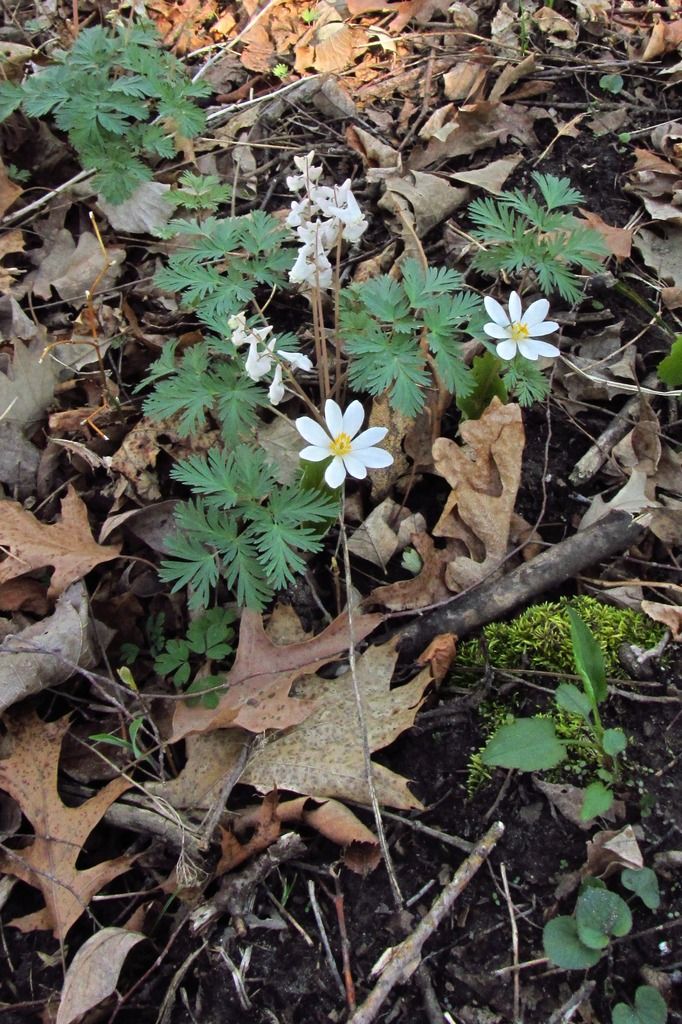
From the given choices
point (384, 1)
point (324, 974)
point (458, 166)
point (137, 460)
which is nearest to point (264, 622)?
point (137, 460)

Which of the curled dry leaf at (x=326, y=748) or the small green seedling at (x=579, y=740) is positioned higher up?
the small green seedling at (x=579, y=740)

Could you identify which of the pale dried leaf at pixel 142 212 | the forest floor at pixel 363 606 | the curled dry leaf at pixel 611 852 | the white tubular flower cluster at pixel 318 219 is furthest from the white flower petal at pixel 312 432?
the pale dried leaf at pixel 142 212

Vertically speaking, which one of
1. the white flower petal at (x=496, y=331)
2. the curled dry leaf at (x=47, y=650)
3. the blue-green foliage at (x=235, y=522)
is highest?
the white flower petal at (x=496, y=331)

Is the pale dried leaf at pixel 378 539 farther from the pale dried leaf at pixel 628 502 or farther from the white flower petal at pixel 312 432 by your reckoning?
the pale dried leaf at pixel 628 502

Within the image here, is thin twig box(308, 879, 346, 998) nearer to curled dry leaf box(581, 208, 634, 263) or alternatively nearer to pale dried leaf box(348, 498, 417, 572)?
pale dried leaf box(348, 498, 417, 572)

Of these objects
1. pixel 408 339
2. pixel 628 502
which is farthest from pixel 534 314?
pixel 628 502

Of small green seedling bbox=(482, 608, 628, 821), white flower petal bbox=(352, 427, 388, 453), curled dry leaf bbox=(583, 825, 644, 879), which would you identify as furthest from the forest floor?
white flower petal bbox=(352, 427, 388, 453)

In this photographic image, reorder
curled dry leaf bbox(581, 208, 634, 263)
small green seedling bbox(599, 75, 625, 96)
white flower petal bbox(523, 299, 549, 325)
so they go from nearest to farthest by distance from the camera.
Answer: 1. white flower petal bbox(523, 299, 549, 325)
2. curled dry leaf bbox(581, 208, 634, 263)
3. small green seedling bbox(599, 75, 625, 96)
